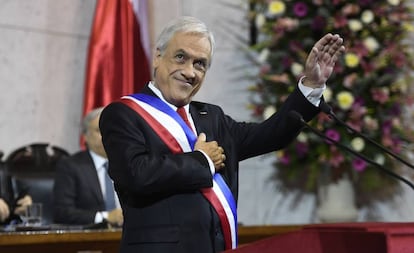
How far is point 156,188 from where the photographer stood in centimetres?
271

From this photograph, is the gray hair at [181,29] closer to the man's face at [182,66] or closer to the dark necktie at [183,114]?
the man's face at [182,66]

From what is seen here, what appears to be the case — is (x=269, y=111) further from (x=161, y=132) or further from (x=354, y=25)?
(x=161, y=132)

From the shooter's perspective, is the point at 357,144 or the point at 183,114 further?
the point at 357,144

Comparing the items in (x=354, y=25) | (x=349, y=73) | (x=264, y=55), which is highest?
(x=354, y=25)

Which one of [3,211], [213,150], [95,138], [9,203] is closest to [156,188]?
[213,150]

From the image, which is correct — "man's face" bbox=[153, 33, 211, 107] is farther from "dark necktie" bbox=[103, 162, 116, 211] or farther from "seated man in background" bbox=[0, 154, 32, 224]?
"dark necktie" bbox=[103, 162, 116, 211]

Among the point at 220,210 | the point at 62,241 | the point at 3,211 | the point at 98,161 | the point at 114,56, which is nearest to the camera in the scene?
the point at 220,210

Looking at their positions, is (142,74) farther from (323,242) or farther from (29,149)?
(323,242)

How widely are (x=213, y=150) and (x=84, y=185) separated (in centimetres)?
282

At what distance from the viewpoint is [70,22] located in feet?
21.6

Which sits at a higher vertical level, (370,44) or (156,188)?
(370,44)

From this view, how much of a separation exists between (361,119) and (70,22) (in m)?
2.28

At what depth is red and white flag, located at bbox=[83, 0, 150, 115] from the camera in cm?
645

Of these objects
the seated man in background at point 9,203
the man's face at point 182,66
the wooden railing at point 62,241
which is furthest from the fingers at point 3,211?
the man's face at point 182,66
